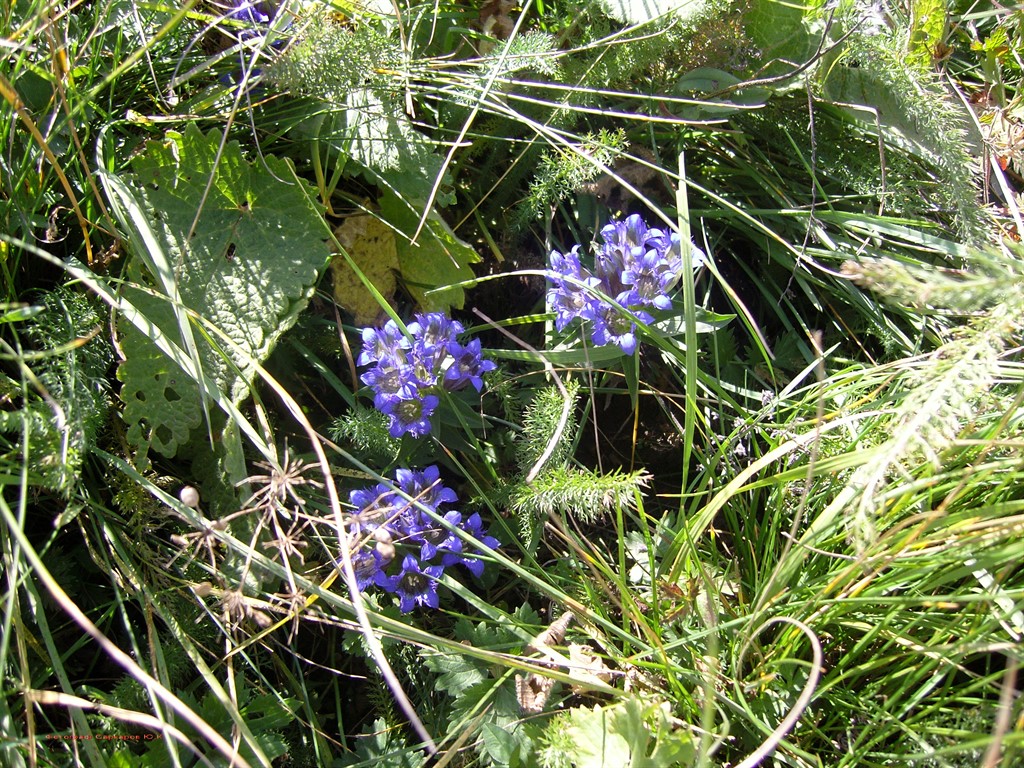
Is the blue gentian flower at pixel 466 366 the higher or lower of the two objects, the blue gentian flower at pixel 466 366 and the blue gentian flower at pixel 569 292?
the lower

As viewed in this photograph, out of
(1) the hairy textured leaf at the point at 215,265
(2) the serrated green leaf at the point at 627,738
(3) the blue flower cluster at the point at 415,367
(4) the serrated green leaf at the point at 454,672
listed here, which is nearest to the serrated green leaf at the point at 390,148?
(1) the hairy textured leaf at the point at 215,265

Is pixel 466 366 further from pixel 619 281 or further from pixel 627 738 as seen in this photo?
pixel 627 738

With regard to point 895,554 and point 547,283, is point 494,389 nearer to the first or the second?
point 547,283

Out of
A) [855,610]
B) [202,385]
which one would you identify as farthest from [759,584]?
[202,385]

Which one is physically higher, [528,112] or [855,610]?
[528,112]

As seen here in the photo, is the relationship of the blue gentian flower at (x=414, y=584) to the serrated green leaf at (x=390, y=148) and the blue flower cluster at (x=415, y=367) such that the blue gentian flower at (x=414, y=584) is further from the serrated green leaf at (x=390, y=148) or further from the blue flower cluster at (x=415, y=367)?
the serrated green leaf at (x=390, y=148)

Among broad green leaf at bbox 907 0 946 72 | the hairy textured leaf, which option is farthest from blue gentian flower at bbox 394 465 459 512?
broad green leaf at bbox 907 0 946 72

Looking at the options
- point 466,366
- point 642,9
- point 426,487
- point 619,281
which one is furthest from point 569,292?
point 642,9
